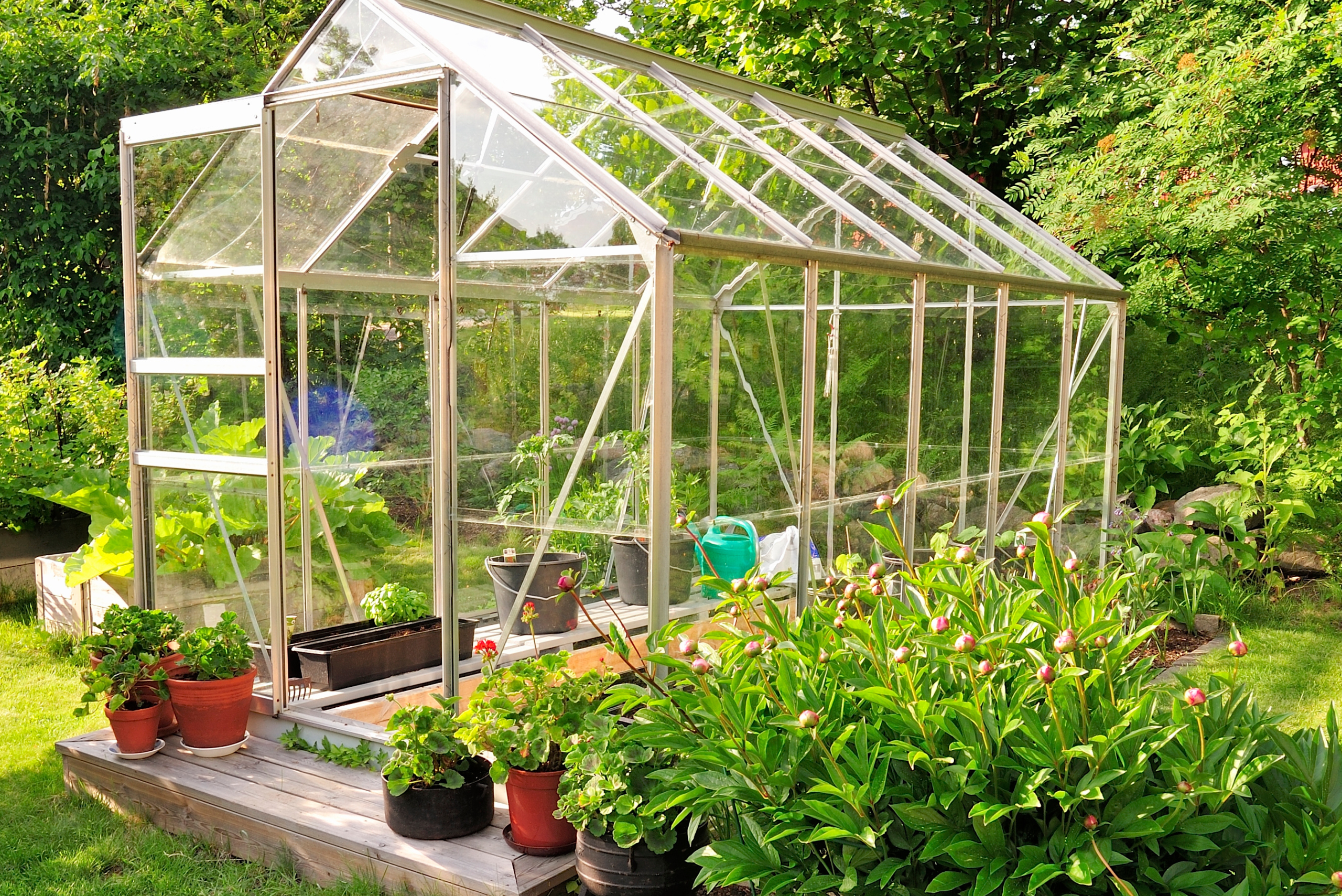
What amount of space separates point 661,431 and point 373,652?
5.69 feet

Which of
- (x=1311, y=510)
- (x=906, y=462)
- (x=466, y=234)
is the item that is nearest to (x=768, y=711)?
(x=466, y=234)

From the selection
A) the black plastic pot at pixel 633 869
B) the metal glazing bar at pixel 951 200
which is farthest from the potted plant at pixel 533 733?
the metal glazing bar at pixel 951 200

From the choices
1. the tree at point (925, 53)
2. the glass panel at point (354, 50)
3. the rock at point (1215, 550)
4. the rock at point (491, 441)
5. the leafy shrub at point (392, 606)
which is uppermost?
the tree at point (925, 53)

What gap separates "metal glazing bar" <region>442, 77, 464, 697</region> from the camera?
360cm

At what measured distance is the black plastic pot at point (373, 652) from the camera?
4.20 metres

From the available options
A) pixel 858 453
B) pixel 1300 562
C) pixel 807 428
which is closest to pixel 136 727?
pixel 807 428

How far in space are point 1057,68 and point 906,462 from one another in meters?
6.18

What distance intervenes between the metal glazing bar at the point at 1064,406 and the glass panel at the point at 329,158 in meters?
3.60

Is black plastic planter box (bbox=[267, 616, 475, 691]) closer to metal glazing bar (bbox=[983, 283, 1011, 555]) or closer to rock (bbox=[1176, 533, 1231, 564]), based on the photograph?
metal glazing bar (bbox=[983, 283, 1011, 555])

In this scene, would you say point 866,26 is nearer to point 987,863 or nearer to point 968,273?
point 968,273

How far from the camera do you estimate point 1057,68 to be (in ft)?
31.3

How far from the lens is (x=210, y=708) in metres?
3.91

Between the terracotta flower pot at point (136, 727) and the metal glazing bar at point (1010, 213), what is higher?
the metal glazing bar at point (1010, 213)

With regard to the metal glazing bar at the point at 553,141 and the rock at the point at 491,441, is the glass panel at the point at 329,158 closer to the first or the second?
the metal glazing bar at the point at 553,141
